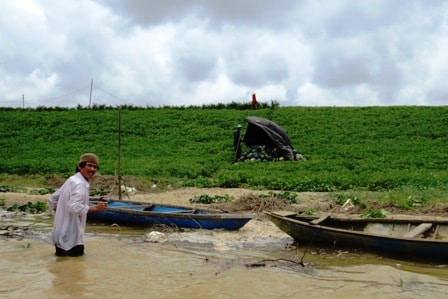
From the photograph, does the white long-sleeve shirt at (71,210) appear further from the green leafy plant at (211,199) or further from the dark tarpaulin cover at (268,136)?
the dark tarpaulin cover at (268,136)

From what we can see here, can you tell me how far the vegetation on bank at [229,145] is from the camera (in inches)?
769

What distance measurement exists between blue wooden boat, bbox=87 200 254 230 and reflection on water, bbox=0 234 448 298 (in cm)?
126

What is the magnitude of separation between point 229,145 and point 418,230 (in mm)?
19444

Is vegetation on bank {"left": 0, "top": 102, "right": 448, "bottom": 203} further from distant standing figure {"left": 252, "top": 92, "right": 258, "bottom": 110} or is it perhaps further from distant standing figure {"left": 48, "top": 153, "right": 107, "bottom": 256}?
distant standing figure {"left": 48, "top": 153, "right": 107, "bottom": 256}

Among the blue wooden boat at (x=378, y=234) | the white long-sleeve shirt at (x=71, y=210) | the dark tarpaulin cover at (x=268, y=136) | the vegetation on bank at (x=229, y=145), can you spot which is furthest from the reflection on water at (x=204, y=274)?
the dark tarpaulin cover at (x=268, y=136)

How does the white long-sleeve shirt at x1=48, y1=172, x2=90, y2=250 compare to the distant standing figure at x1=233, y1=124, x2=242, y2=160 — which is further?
the distant standing figure at x1=233, y1=124, x2=242, y2=160

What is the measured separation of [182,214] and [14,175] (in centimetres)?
1435

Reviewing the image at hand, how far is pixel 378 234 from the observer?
9.32m

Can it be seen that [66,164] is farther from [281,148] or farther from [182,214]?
[182,214]

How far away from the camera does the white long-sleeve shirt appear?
7840 mm

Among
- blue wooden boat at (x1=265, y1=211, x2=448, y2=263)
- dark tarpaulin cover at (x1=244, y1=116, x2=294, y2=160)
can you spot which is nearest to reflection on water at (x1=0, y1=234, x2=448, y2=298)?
blue wooden boat at (x1=265, y1=211, x2=448, y2=263)

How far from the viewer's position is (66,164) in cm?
2403

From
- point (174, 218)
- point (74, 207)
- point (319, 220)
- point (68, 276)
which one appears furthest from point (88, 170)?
point (319, 220)

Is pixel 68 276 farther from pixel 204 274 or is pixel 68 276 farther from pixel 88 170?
pixel 204 274
